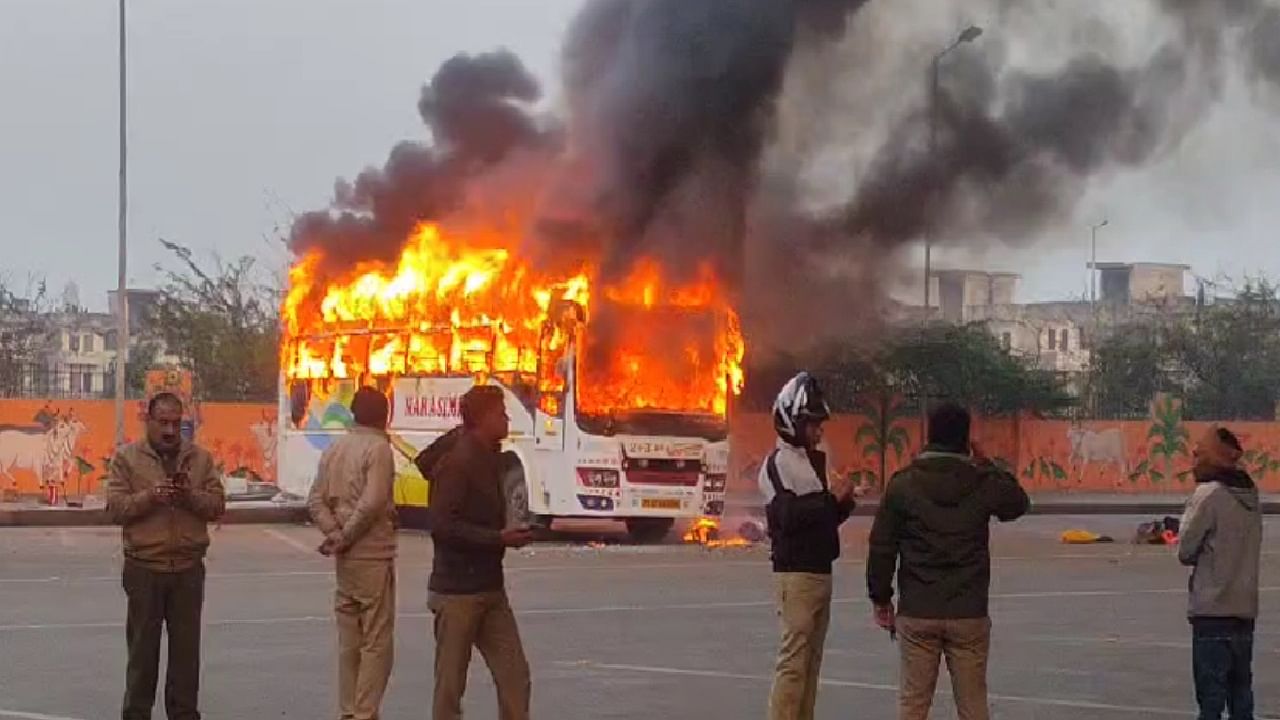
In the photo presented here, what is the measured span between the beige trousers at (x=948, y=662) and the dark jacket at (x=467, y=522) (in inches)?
72.8

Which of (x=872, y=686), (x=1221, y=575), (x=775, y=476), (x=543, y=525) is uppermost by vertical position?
(x=775, y=476)

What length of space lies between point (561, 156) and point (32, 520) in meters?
8.81

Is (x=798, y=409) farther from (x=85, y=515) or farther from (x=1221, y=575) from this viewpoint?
(x=85, y=515)

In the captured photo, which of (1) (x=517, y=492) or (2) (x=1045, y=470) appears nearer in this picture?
(1) (x=517, y=492)

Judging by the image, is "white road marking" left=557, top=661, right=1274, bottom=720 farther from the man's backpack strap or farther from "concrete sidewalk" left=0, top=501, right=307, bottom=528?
"concrete sidewalk" left=0, top=501, right=307, bottom=528

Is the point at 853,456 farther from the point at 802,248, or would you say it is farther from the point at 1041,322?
the point at 1041,322

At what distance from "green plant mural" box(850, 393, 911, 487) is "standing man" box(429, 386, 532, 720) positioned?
3196 centimetres

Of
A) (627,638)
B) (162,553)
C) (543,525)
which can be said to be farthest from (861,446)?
(162,553)

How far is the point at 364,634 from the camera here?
9.97m

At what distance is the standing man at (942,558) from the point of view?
27.6ft

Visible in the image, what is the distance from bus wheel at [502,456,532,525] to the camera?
24.1m

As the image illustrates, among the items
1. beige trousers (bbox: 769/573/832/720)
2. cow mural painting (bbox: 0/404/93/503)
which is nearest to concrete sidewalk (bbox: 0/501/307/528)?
cow mural painting (bbox: 0/404/93/503)

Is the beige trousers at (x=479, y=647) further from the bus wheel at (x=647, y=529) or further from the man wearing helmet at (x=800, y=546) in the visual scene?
the bus wheel at (x=647, y=529)

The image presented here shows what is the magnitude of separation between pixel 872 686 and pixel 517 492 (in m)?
12.1
